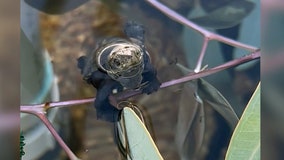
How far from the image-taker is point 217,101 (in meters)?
0.72

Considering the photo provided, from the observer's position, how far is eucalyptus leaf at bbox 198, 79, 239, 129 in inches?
28.0

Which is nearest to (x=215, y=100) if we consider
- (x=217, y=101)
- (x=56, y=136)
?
(x=217, y=101)

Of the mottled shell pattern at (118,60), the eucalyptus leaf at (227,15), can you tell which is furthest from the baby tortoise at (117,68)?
the eucalyptus leaf at (227,15)

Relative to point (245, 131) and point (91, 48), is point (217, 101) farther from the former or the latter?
point (91, 48)

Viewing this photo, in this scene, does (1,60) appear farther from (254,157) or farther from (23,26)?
(254,157)

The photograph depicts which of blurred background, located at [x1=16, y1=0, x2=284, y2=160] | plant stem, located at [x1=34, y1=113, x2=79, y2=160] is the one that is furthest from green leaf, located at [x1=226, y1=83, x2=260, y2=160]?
plant stem, located at [x1=34, y1=113, x2=79, y2=160]

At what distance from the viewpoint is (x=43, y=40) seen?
0.68m

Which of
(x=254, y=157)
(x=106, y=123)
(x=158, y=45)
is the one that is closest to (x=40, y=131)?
(x=106, y=123)

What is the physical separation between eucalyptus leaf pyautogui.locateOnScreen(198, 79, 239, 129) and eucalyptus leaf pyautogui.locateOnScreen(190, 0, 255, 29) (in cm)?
9

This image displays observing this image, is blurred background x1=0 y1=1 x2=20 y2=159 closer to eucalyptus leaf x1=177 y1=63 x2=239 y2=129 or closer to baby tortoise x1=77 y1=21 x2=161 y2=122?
baby tortoise x1=77 y1=21 x2=161 y2=122

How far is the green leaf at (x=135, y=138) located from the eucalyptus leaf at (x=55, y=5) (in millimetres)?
169

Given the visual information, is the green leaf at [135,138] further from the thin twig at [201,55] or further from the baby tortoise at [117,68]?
the thin twig at [201,55]

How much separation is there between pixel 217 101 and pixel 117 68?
0.16 meters

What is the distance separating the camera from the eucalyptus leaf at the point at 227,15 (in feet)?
2.36
